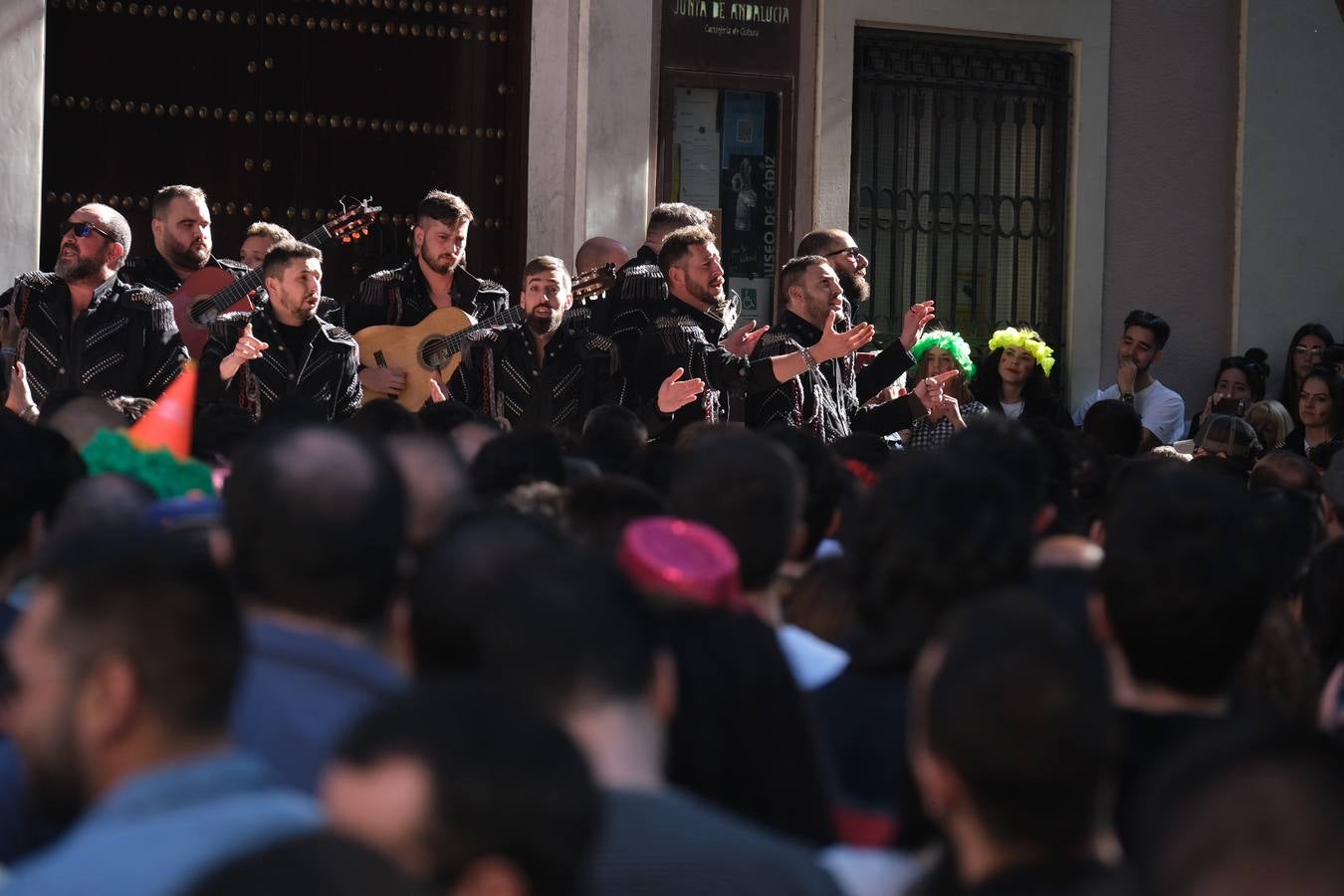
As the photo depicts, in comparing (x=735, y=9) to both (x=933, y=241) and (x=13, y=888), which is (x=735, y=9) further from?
(x=13, y=888)

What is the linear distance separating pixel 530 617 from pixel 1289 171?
10.9m

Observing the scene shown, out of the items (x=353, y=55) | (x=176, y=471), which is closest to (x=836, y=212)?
(x=353, y=55)

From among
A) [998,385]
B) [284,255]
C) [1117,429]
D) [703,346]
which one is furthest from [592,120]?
[1117,429]

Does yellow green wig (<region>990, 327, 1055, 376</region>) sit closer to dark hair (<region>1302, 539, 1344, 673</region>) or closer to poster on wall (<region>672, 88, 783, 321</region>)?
poster on wall (<region>672, 88, 783, 321</region>)

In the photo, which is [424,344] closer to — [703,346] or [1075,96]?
[703,346]

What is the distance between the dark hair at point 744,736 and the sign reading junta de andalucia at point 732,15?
8.62 metres

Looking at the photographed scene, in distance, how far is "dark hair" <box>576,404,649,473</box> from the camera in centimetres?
617

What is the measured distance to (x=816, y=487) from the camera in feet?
16.5

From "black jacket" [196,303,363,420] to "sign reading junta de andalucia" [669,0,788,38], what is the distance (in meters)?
3.73

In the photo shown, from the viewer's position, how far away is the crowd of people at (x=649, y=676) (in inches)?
81.0

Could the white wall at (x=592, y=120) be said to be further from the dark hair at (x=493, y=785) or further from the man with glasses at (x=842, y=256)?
the dark hair at (x=493, y=785)

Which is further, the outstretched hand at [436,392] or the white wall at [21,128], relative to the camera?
the white wall at [21,128]

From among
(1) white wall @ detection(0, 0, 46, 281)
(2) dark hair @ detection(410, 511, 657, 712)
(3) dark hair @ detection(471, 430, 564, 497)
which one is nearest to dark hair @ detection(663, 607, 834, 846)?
(2) dark hair @ detection(410, 511, 657, 712)

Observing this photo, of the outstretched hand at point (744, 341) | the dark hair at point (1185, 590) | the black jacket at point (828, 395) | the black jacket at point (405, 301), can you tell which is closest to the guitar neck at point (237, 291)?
the black jacket at point (405, 301)
